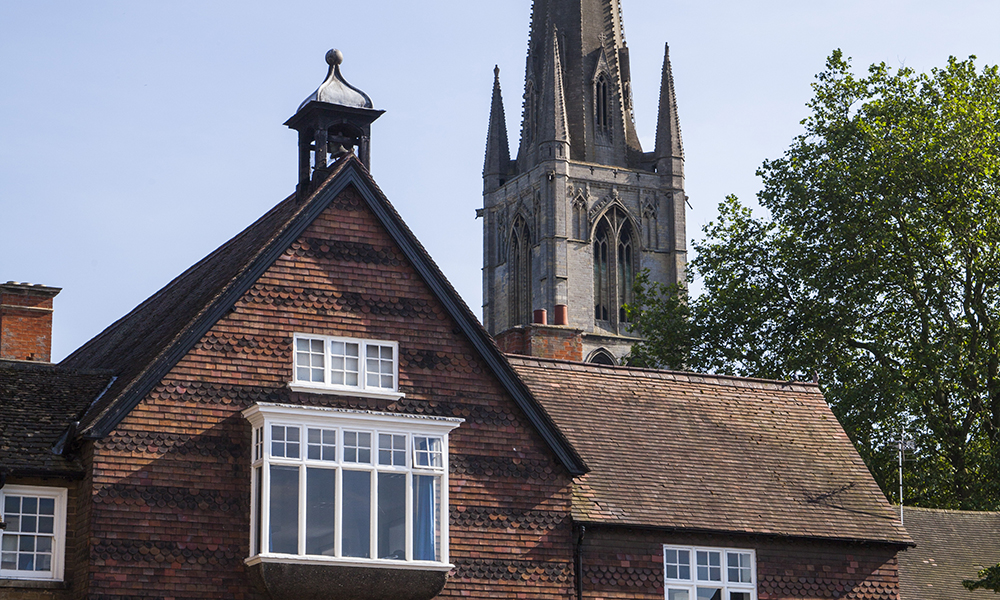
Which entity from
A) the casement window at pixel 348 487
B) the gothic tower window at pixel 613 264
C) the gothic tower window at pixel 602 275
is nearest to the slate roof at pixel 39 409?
the casement window at pixel 348 487

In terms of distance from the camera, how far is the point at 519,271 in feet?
420

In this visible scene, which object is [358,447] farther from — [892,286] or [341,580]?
[892,286]

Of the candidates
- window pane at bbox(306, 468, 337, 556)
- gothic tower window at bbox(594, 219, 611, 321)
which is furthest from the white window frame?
gothic tower window at bbox(594, 219, 611, 321)

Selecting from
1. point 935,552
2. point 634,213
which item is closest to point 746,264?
point 935,552

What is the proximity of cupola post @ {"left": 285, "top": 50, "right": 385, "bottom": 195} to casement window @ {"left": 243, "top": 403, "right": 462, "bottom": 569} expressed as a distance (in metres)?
5.16

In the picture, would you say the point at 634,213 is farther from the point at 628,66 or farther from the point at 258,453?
the point at 258,453

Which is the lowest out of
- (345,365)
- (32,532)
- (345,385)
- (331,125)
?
(32,532)

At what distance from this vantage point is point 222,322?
25.4 m

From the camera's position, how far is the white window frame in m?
25.7

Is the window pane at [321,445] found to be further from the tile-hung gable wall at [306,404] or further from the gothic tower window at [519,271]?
the gothic tower window at [519,271]

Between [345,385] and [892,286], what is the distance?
1328 inches

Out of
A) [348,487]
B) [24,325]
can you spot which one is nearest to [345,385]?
[348,487]

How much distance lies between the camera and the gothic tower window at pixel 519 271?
416ft

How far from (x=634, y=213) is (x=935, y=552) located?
93693 mm
